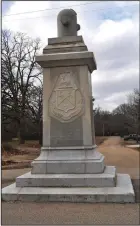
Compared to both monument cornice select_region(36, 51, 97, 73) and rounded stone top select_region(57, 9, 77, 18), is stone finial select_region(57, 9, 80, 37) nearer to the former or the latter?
rounded stone top select_region(57, 9, 77, 18)

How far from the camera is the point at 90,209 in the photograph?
20.4 ft

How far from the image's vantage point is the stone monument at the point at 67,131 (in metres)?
7.43

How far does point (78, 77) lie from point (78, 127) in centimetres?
138

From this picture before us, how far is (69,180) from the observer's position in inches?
295

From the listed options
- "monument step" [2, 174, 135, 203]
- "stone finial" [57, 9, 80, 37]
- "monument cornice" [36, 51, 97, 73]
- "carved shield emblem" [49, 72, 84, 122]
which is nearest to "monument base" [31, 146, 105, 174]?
"monument step" [2, 174, 135, 203]

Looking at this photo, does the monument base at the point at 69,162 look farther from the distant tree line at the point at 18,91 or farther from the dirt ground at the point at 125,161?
the distant tree line at the point at 18,91

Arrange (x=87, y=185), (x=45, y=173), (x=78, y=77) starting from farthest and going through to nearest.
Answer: (x=78, y=77), (x=45, y=173), (x=87, y=185)

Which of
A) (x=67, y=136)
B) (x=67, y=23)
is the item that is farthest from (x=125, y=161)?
(x=67, y=23)

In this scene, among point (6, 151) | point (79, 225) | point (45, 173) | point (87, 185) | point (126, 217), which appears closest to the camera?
point (79, 225)

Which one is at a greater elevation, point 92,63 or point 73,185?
point 92,63

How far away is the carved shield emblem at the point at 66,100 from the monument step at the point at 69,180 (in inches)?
64.5

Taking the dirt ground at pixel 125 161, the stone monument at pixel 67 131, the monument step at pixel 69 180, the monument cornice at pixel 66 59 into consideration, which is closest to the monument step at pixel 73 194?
the stone monument at pixel 67 131

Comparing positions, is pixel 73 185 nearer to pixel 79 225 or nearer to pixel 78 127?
pixel 78 127

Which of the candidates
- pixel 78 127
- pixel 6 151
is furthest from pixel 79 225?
pixel 6 151
